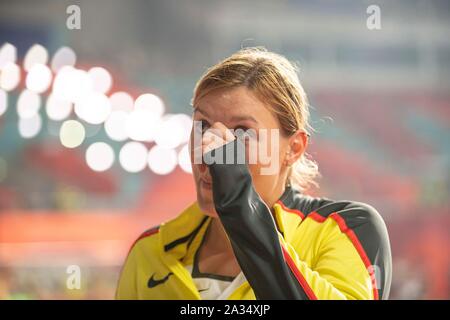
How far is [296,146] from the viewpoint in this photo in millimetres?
722

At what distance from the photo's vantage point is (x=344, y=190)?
9.20 ft

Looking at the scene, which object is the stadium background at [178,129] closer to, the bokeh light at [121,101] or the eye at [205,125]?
the bokeh light at [121,101]

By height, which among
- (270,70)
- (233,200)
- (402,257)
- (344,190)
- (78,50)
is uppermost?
(78,50)

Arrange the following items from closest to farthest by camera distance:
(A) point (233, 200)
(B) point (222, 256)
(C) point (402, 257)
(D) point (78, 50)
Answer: (A) point (233, 200)
(B) point (222, 256)
(D) point (78, 50)
(C) point (402, 257)

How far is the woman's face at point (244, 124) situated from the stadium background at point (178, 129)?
19.7 inches

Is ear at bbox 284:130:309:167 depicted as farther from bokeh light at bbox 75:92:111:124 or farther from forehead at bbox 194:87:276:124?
bokeh light at bbox 75:92:111:124

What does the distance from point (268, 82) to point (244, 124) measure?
7cm

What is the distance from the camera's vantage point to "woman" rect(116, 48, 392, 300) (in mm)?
560

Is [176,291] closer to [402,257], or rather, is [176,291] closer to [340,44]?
[340,44]

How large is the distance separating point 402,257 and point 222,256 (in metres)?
2.81

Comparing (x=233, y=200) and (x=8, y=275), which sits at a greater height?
(x=233, y=200)

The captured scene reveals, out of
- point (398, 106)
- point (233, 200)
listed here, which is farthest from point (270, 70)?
point (398, 106)

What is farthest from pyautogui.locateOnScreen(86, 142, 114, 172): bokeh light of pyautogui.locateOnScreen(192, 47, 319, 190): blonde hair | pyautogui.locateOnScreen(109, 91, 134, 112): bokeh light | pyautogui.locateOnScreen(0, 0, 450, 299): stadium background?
pyautogui.locateOnScreen(192, 47, 319, 190): blonde hair

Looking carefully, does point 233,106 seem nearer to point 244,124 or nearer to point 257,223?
point 244,124
